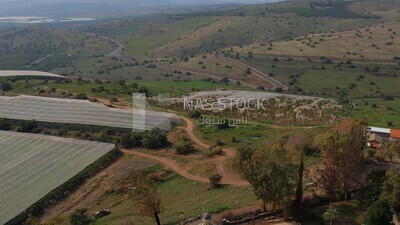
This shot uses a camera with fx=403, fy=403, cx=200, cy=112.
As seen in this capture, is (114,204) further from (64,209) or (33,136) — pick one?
(33,136)

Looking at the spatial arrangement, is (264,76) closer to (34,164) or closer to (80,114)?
(80,114)

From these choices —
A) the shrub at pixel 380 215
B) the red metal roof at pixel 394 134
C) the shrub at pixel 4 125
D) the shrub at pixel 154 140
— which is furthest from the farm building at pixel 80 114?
the shrub at pixel 380 215

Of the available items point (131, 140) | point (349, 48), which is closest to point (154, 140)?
point (131, 140)

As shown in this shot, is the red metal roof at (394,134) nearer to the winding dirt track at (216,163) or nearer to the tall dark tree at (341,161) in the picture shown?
the tall dark tree at (341,161)

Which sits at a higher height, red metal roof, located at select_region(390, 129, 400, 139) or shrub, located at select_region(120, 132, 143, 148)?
red metal roof, located at select_region(390, 129, 400, 139)

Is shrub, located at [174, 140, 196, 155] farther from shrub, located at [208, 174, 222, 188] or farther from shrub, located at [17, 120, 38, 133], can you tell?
shrub, located at [17, 120, 38, 133]

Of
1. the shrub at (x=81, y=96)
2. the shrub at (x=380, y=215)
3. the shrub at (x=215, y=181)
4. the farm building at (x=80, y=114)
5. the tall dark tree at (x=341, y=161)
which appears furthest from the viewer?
the shrub at (x=81, y=96)

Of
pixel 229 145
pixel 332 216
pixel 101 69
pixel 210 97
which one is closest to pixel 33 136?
pixel 229 145

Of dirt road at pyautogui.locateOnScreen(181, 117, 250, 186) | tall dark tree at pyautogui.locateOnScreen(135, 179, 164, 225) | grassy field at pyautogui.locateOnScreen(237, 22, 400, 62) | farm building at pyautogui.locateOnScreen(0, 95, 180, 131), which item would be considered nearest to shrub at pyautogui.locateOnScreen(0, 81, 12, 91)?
farm building at pyautogui.locateOnScreen(0, 95, 180, 131)
